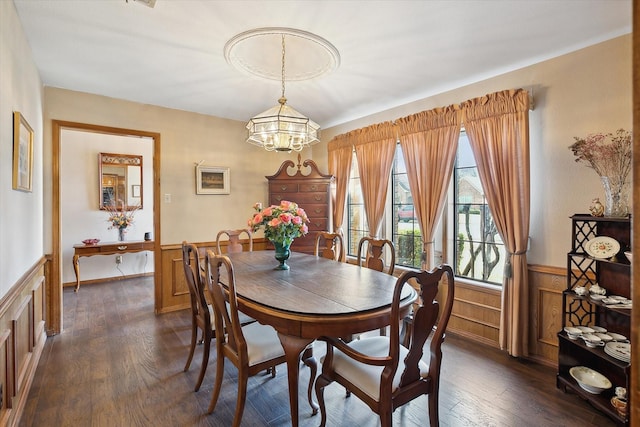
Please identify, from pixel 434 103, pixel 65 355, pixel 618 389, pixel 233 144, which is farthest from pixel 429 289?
pixel 233 144

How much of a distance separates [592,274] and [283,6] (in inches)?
115

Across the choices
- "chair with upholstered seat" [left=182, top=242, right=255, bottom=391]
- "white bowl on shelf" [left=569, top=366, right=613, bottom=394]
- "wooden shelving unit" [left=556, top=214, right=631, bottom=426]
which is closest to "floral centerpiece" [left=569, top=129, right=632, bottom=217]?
"wooden shelving unit" [left=556, top=214, right=631, bottom=426]

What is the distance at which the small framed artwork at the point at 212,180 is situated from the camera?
4.19m

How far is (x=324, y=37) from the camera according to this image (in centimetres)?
227

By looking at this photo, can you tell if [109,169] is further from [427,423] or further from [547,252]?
[547,252]

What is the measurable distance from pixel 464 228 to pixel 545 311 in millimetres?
1002

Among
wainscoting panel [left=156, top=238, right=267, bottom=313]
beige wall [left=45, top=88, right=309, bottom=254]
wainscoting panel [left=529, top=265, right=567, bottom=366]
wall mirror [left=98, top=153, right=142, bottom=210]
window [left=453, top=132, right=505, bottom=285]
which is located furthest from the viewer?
wall mirror [left=98, top=153, right=142, bottom=210]

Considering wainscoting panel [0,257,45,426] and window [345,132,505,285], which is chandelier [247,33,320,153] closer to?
window [345,132,505,285]

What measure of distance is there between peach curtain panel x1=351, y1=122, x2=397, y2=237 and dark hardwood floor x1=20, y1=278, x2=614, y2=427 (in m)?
1.65

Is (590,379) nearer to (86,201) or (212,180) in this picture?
(212,180)

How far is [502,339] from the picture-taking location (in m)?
2.72

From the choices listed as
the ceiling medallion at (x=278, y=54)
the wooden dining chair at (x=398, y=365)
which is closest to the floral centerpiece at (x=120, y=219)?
the ceiling medallion at (x=278, y=54)

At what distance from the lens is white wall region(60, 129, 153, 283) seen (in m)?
5.11

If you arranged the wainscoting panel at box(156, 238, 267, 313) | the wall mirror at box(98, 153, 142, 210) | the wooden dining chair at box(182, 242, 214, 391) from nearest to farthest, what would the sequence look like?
the wooden dining chair at box(182, 242, 214, 391) < the wainscoting panel at box(156, 238, 267, 313) < the wall mirror at box(98, 153, 142, 210)
